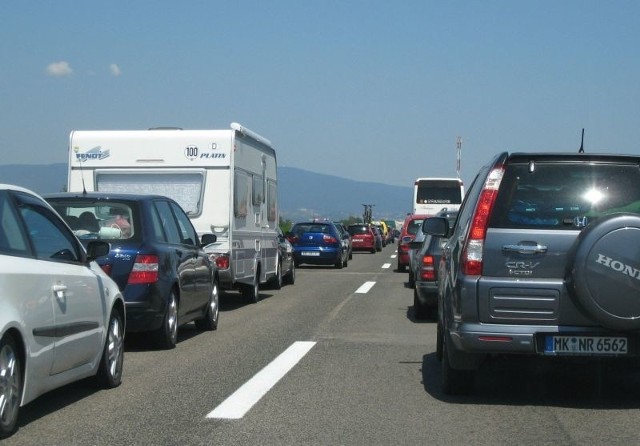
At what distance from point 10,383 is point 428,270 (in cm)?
883

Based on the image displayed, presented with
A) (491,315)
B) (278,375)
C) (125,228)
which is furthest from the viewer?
(125,228)

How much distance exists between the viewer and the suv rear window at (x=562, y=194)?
7852 millimetres

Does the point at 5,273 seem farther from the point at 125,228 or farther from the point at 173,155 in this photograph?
the point at 173,155

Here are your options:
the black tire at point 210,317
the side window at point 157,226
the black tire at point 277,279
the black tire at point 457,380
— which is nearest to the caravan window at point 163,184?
the black tire at point 210,317

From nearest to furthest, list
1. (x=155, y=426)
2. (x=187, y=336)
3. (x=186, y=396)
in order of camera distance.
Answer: (x=155, y=426) → (x=186, y=396) → (x=187, y=336)

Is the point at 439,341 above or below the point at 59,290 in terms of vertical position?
below

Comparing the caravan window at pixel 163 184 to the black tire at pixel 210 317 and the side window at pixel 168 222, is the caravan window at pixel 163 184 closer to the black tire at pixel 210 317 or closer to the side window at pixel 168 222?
the black tire at pixel 210 317

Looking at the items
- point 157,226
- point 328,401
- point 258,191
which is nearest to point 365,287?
point 258,191

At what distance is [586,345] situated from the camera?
304 inches

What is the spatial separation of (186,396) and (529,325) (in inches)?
108

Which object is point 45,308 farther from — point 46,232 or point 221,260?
point 221,260

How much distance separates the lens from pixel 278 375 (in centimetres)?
974

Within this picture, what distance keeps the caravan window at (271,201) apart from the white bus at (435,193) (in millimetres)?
20762

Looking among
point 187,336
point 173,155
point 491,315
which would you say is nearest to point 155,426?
point 491,315
